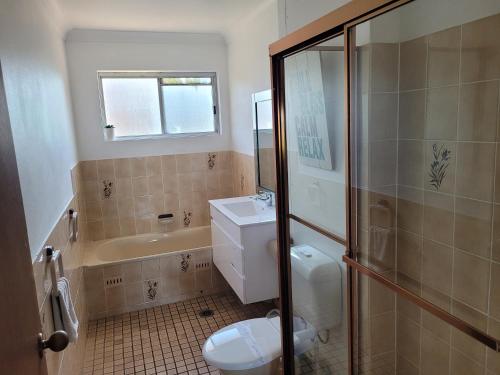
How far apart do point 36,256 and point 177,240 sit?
2.52 m

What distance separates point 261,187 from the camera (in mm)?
3277

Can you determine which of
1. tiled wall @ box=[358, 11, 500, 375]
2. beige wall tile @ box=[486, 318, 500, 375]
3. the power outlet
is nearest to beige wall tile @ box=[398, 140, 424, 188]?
tiled wall @ box=[358, 11, 500, 375]

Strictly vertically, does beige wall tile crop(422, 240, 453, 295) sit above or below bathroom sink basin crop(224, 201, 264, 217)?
above

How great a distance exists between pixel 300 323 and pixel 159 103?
276 centimetres

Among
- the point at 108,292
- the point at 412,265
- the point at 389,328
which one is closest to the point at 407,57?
the point at 412,265

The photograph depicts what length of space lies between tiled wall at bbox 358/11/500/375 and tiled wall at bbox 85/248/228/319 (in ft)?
7.16

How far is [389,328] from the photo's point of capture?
1.61 m

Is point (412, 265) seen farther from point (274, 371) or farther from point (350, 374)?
point (274, 371)

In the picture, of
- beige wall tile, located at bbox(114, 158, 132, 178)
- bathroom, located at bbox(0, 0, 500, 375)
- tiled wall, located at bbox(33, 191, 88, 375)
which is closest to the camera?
bathroom, located at bbox(0, 0, 500, 375)

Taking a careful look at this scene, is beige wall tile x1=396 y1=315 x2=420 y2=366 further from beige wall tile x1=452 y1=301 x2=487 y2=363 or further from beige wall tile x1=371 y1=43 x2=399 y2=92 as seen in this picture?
beige wall tile x1=371 y1=43 x2=399 y2=92

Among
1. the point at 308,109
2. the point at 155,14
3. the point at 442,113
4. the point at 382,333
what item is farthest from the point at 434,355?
the point at 155,14

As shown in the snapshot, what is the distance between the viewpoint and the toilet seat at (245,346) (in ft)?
6.52

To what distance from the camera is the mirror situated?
3.03 metres

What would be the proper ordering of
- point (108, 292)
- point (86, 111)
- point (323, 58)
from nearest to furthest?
point (323, 58) < point (108, 292) < point (86, 111)
